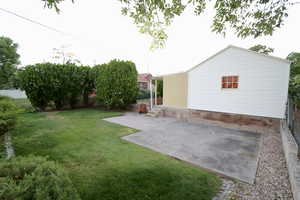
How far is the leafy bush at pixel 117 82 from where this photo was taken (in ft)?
31.6

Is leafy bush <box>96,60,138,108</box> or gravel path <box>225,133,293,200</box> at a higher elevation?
leafy bush <box>96,60,138,108</box>

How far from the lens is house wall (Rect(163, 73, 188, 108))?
26.3ft

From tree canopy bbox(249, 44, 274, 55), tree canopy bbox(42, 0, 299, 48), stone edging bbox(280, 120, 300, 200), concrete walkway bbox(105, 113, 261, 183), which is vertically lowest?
concrete walkway bbox(105, 113, 261, 183)

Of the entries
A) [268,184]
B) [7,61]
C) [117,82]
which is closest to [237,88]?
[268,184]

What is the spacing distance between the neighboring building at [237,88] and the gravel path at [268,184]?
2.69 m

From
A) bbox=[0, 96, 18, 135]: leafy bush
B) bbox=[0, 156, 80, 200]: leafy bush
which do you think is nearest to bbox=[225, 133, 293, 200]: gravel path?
bbox=[0, 156, 80, 200]: leafy bush

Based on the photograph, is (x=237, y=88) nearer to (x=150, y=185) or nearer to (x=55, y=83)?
(x=150, y=185)

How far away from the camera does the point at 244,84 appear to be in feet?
19.3

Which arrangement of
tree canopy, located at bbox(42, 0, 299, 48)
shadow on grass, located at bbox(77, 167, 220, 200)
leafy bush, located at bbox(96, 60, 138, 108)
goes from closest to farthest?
shadow on grass, located at bbox(77, 167, 220, 200) < tree canopy, located at bbox(42, 0, 299, 48) < leafy bush, located at bbox(96, 60, 138, 108)

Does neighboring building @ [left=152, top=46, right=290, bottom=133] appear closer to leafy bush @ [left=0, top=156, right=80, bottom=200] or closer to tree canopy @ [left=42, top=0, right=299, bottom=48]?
tree canopy @ [left=42, top=0, right=299, bottom=48]

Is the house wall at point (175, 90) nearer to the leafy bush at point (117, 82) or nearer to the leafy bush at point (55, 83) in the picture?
the leafy bush at point (117, 82)

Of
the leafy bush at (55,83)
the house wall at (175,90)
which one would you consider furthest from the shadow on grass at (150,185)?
the leafy bush at (55,83)

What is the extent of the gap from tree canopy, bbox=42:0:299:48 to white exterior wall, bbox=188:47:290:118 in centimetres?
382

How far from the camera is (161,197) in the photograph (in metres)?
2.04
